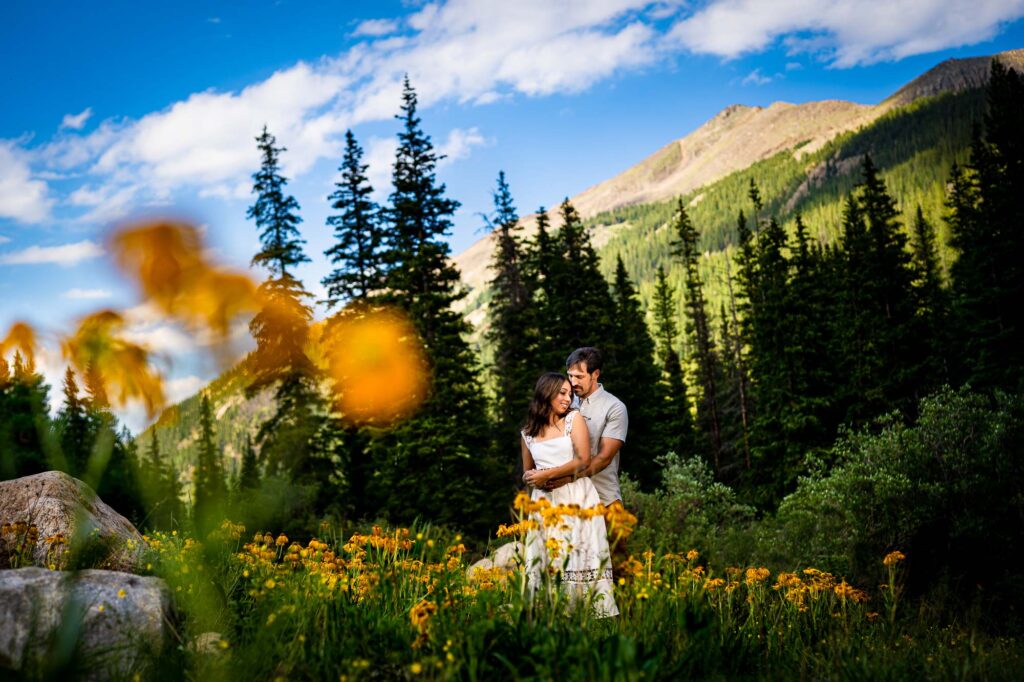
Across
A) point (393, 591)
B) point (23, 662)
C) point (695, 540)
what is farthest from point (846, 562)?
point (23, 662)

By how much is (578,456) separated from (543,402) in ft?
1.77

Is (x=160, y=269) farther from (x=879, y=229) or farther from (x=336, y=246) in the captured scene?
(x=879, y=229)

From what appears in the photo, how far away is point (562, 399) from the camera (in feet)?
17.9

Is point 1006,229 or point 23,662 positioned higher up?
point 1006,229

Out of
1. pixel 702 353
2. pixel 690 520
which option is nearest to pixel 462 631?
pixel 690 520

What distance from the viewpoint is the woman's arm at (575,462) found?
5195 millimetres

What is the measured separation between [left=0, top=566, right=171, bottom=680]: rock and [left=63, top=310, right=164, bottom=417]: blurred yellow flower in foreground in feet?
5.49

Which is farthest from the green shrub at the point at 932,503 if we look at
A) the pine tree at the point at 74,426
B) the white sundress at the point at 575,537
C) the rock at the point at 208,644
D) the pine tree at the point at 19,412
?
the pine tree at the point at 19,412

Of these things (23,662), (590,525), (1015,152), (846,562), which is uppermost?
(1015,152)

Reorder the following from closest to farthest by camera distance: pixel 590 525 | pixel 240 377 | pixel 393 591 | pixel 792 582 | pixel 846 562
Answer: pixel 240 377, pixel 393 591, pixel 590 525, pixel 792 582, pixel 846 562

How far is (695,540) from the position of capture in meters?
20.1

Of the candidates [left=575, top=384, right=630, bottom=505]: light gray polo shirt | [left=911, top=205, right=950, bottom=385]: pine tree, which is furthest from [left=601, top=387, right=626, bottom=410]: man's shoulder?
[left=911, top=205, right=950, bottom=385]: pine tree

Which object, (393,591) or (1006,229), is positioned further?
(1006,229)

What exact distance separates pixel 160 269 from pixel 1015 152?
41074 millimetres
